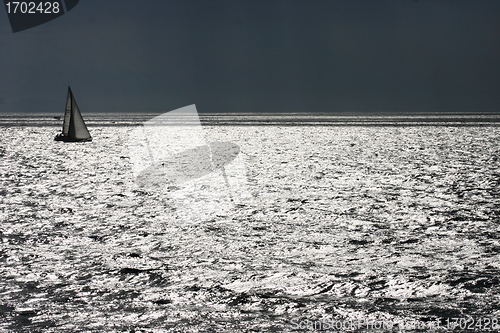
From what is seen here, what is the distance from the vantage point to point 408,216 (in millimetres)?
6512

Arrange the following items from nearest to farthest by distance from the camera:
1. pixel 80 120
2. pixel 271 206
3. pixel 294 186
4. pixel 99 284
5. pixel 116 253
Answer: pixel 99 284, pixel 116 253, pixel 271 206, pixel 294 186, pixel 80 120

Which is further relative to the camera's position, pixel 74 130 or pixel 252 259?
pixel 74 130

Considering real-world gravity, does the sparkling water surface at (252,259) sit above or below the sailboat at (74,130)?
below

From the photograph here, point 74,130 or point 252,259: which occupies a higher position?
point 74,130

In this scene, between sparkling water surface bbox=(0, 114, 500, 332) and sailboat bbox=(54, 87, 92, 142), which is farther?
sailboat bbox=(54, 87, 92, 142)

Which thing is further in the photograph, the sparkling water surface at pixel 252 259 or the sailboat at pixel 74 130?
the sailboat at pixel 74 130

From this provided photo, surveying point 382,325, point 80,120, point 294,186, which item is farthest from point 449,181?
point 80,120

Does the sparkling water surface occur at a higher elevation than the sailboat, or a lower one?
lower

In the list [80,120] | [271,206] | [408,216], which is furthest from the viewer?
[80,120]

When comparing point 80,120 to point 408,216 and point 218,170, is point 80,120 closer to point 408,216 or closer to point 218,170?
point 218,170

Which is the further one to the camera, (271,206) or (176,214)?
(271,206)

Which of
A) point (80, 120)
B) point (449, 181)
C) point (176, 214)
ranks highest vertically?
point (80, 120)

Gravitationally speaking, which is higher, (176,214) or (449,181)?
(176,214)

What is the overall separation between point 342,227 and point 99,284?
280 centimetres
